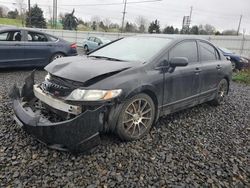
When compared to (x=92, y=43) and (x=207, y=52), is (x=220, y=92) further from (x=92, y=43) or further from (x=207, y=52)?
(x=92, y=43)

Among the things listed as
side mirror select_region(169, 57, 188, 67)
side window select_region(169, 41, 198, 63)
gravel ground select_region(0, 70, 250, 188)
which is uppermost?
side window select_region(169, 41, 198, 63)

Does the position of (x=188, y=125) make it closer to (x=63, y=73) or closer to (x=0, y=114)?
(x=63, y=73)

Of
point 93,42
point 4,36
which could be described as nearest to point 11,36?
point 4,36

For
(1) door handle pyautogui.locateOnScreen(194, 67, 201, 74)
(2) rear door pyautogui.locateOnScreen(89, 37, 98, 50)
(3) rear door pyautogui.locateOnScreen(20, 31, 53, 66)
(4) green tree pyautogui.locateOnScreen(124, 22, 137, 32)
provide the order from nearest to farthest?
(1) door handle pyautogui.locateOnScreen(194, 67, 201, 74), (3) rear door pyautogui.locateOnScreen(20, 31, 53, 66), (2) rear door pyautogui.locateOnScreen(89, 37, 98, 50), (4) green tree pyautogui.locateOnScreen(124, 22, 137, 32)

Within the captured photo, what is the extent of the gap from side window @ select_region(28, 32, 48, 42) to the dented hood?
16.0 ft

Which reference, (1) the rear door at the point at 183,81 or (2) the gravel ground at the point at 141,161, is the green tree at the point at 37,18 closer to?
(2) the gravel ground at the point at 141,161

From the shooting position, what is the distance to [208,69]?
470 cm

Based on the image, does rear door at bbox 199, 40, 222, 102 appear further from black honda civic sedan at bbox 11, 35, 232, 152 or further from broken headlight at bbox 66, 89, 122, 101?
broken headlight at bbox 66, 89, 122, 101

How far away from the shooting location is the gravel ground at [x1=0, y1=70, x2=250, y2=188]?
254 cm

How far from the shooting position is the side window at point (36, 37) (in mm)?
7781

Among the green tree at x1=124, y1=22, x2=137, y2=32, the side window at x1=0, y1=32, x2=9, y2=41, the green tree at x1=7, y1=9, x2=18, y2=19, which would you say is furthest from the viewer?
the green tree at x1=7, y1=9, x2=18, y2=19

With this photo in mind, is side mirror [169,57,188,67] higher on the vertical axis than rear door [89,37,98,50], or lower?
higher

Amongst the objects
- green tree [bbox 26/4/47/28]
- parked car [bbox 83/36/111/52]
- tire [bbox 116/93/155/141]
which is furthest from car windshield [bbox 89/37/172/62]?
green tree [bbox 26/4/47/28]

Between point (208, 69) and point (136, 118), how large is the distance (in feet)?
7.05
